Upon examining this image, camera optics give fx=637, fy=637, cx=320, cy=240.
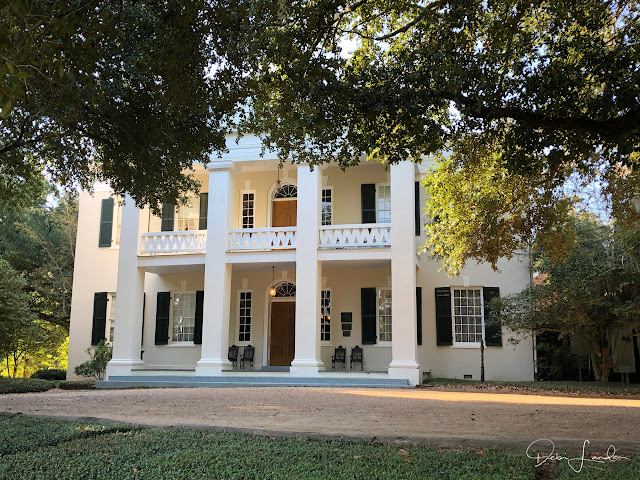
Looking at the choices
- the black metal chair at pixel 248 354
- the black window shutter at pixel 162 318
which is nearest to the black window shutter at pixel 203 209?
the black window shutter at pixel 162 318

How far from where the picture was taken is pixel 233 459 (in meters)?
5.58

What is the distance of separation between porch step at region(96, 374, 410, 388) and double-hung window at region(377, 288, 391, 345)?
2719 millimetres

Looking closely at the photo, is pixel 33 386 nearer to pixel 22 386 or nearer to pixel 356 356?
pixel 22 386

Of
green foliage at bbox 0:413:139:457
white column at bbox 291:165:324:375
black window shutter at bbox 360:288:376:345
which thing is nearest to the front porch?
white column at bbox 291:165:324:375

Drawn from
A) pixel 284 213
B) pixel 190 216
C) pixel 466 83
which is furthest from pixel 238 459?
pixel 190 216

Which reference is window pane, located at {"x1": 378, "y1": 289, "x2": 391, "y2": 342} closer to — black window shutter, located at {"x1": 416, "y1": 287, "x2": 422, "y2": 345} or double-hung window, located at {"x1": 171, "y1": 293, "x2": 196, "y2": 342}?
black window shutter, located at {"x1": 416, "y1": 287, "x2": 422, "y2": 345}

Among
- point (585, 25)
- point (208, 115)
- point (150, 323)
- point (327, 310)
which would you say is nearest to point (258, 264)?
point (327, 310)

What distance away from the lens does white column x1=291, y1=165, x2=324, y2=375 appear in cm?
1694

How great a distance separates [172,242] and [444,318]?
831 cm

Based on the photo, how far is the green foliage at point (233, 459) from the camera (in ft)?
17.0

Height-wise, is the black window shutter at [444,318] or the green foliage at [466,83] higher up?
the green foliage at [466,83]

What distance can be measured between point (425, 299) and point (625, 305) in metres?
5.75

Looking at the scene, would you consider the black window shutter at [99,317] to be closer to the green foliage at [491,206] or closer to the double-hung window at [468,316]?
the double-hung window at [468,316]

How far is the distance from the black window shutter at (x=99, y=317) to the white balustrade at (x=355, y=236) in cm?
816
